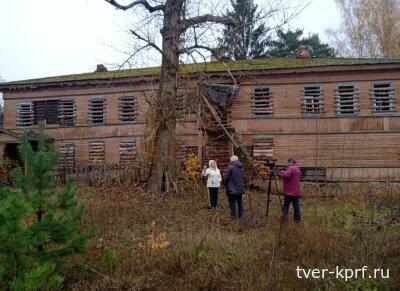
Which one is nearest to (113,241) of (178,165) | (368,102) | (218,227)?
(218,227)

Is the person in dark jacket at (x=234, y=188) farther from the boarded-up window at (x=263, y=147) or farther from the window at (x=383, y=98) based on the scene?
the window at (x=383, y=98)

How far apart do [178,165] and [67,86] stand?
485 inches

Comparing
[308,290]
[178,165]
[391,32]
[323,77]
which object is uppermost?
[391,32]

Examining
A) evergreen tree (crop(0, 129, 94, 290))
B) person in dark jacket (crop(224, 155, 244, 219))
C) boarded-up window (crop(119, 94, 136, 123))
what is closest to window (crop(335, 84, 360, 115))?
boarded-up window (crop(119, 94, 136, 123))

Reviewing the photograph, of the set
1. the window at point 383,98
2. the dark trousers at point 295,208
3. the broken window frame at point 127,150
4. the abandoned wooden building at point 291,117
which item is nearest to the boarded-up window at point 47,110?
the abandoned wooden building at point 291,117

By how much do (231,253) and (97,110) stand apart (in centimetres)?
1954

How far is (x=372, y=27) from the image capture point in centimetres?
3195

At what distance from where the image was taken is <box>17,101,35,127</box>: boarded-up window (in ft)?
81.6

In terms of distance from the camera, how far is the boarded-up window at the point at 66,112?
80.1 feet

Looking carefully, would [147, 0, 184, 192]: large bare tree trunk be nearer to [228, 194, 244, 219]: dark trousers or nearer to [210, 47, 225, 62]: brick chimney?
[210, 47, 225, 62]: brick chimney

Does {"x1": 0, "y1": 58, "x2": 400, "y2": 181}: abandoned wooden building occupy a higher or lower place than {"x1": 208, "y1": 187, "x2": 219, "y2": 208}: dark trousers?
higher

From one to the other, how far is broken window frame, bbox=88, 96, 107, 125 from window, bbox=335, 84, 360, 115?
13.7 m

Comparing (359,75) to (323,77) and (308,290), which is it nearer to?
(323,77)

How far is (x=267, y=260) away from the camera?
6.03 metres
